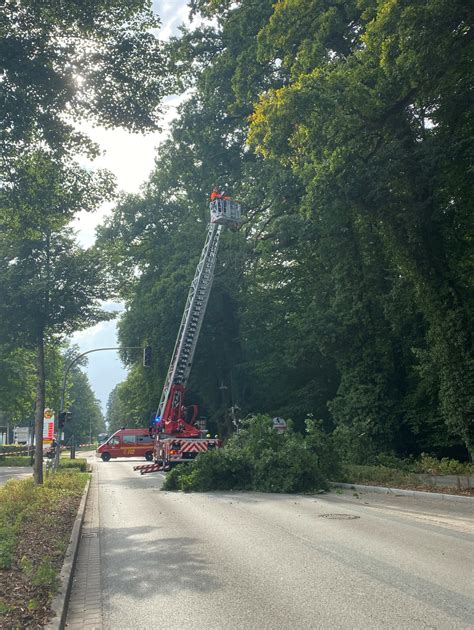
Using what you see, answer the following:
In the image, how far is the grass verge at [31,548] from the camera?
16.9ft

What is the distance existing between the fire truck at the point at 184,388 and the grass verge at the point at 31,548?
7292 millimetres

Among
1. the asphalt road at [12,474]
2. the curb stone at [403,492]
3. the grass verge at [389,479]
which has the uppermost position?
the grass verge at [389,479]

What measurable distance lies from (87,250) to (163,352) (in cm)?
1449

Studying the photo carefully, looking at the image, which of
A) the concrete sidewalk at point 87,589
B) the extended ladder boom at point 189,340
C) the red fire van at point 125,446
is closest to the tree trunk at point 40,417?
the extended ladder boom at point 189,340

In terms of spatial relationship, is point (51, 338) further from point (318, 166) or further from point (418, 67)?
point (418, 67)

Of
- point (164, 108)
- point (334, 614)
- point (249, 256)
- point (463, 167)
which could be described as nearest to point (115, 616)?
point (334, 614)

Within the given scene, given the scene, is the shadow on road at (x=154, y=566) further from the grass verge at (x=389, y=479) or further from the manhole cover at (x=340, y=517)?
the grass verge at (x=389, y=479)

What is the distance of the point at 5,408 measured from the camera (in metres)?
40.0

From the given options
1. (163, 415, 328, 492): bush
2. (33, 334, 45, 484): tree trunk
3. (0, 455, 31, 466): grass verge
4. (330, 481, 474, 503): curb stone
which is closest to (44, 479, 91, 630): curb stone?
(163, 415, 328, 492): bush

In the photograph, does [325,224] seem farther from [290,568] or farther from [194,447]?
[290,568]

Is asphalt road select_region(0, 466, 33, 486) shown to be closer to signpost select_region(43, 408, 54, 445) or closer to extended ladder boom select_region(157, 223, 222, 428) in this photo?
signpost select_region(43, 408, 54, 445)

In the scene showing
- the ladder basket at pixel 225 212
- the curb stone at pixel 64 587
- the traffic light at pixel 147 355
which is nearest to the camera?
the curb stone at pixel 64 587

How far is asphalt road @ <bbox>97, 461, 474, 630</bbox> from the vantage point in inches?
198

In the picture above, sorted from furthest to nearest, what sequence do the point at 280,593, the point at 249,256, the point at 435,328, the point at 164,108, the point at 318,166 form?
the point at 249,256
the point at 435,328
the point at 318,166
the point at 164,108
the point at 280,593
